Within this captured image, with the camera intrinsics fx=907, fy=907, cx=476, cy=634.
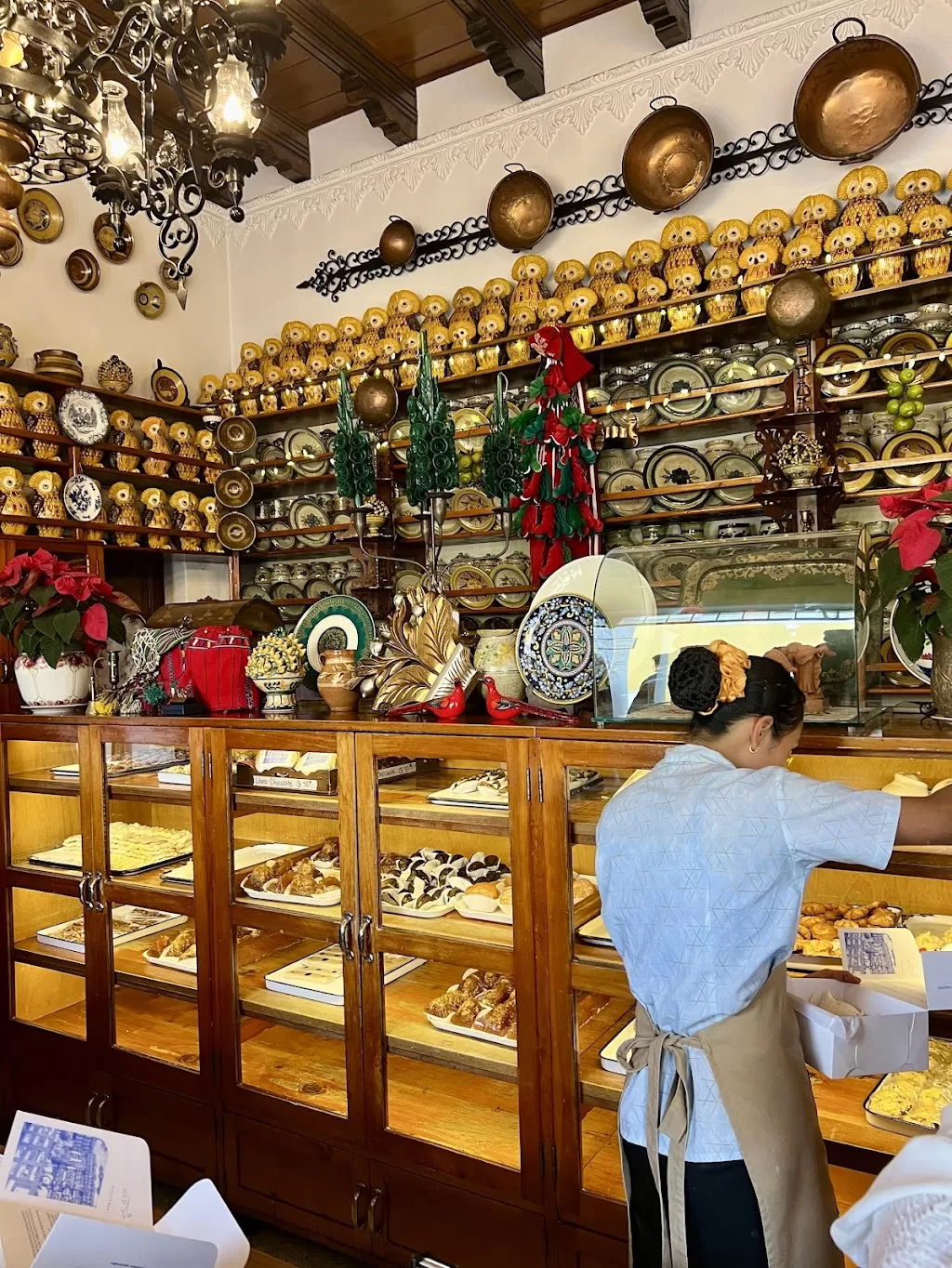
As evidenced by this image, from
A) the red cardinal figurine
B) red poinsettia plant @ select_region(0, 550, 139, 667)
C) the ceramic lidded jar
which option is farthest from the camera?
red poinsettia plant @ select_region(0, 550, 139, 667)

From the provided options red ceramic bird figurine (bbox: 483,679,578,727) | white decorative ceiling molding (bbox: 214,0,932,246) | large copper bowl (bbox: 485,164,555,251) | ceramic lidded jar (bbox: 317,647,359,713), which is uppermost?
white decorative ceiling molding (bbox: 214,0,932,246)

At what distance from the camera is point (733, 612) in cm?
200

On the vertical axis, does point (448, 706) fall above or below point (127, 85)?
below

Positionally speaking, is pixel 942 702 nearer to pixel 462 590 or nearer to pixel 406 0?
pixel 462 590

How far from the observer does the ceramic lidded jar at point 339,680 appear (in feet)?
8.55

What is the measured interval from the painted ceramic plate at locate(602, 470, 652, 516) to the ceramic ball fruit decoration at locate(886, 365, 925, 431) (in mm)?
1080

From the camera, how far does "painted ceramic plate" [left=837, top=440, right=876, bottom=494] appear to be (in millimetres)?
3717

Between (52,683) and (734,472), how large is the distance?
2939 millimetres

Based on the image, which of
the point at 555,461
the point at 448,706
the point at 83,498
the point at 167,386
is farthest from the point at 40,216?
the point at 448,706

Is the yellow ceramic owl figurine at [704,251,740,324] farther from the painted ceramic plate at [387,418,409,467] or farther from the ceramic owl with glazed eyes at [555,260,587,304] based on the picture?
the painted ceramic plate at [387,418,409,467]

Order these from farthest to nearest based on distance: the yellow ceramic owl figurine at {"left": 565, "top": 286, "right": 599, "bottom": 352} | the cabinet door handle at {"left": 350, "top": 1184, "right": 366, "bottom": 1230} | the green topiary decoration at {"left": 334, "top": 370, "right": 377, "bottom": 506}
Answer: the yellow ceramic owl figurine at {"left": 565, "top": 286, "right": 599, "bottom": 352} < the green topiary decoration at {"left": 334, "top": 370, "right": 377, "bottom": 506} < the cabinet door handle at {"left": 350, "top": 1184, "right": 366, "bottom": 1230}

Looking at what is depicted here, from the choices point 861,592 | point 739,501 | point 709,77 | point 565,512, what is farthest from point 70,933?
point 709,77

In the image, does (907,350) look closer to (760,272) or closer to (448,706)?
(760,272)

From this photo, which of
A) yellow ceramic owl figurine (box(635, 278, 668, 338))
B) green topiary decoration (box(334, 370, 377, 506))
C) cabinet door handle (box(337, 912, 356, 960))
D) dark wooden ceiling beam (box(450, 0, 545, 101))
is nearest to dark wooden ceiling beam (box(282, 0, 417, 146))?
dark wooden ceiling beam (box(450, 0, 545, 101))
